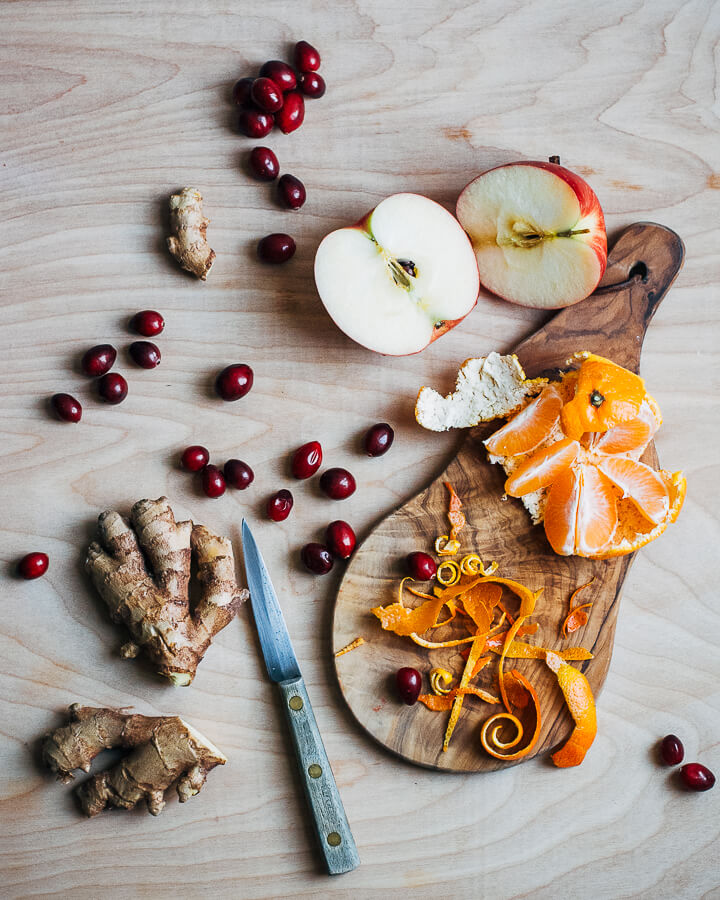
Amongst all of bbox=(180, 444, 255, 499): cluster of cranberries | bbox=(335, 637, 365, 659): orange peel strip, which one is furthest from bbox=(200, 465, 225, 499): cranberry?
bbox=(335, 637, 365, 659): orange peel strip

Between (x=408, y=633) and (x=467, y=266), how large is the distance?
2.23 feet

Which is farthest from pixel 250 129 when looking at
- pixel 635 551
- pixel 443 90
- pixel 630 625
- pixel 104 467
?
pixel 630 625

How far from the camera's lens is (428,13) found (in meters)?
1.55

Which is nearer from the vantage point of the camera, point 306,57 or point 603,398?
point 603,398

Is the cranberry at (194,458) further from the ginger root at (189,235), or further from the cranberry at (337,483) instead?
the ginger root at (189,235)

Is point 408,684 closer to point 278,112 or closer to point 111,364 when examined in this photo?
point 111,364

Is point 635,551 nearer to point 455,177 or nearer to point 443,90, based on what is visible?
point 455,177

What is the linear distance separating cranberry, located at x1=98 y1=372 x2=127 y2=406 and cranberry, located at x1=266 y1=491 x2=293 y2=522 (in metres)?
0.34

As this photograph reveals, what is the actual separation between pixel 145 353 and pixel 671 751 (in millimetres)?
1239

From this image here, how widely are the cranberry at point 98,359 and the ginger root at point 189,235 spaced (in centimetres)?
21

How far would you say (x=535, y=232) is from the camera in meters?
1.42

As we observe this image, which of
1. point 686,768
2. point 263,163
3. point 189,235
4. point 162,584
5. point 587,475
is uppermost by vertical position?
point 263,163

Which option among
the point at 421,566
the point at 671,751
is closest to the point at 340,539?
the point at 421,566

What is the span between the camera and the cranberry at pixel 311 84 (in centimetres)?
150
